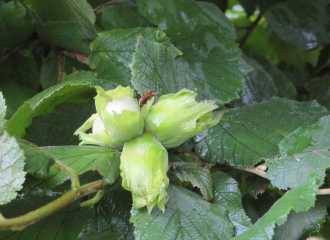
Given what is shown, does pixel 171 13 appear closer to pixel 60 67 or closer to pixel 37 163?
pixel 60 67

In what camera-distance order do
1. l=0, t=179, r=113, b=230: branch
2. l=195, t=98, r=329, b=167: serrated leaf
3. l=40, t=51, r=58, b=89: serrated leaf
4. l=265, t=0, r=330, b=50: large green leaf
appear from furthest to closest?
l=265, t=0, r=330, b=50: large green leaf
l=40, t=51, r=58, b=89: serrated leaf
l=195, t=98, r=329, b=167: serrated leaf
l=0, t=179, r=113, b=230: branch

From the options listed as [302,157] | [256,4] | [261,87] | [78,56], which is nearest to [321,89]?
[261,87]

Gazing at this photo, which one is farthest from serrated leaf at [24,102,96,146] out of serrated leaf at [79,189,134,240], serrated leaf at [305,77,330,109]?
serrated leaf at [305,77,330,109]

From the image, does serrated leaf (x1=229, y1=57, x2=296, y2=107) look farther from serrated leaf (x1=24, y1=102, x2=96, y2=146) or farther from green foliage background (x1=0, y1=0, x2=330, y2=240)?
serrated leaf (x1=24, y1=102, x2=96, y2=146)

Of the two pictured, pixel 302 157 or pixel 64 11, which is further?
pixel 64 11

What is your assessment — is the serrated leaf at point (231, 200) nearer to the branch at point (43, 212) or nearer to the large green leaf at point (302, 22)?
the branch at point (43, 212)

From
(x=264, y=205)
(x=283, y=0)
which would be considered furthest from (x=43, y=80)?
(x=283, y=0)

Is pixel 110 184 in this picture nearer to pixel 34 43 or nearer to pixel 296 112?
pixel 296 112

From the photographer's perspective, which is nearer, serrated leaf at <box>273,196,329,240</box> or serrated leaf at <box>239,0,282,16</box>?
serrated leaf at <box>273,196,329,240</box>
